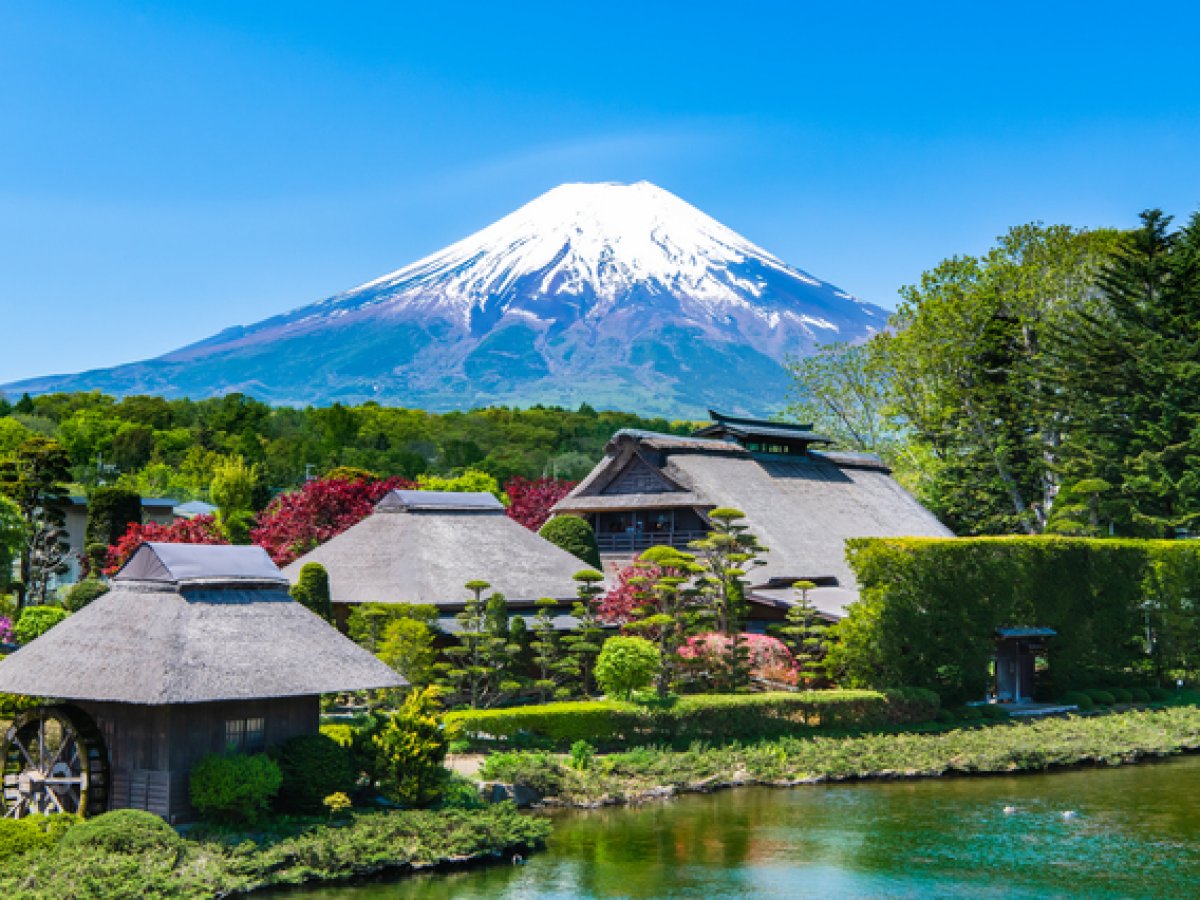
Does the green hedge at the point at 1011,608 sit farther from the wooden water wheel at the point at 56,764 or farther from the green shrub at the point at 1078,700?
the wooden water wheel at the point at 56,764

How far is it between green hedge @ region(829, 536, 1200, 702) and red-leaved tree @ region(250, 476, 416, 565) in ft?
57.6

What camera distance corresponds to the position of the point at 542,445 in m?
124

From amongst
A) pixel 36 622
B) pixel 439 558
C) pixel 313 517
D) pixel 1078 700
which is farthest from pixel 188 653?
pixel 1078 700

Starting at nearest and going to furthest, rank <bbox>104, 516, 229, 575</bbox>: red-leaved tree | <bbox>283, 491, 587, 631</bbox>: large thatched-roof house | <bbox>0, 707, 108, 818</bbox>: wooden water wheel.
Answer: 1. <bbox>0, 707, 108, 818</bbox>: wooden water wheel
2. <bbox>283, 491, 587, 631</bbox>: large thatched-roof house
3. <bbox>104, 516, 229, 575</bbox>: red-leaved tree

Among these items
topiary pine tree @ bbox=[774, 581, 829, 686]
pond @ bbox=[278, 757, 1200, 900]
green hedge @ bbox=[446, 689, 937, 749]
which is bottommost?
pond @ bbox=[278, 757, 1200, 900]

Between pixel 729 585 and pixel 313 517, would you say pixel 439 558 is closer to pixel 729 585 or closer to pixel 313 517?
pixel 729 585

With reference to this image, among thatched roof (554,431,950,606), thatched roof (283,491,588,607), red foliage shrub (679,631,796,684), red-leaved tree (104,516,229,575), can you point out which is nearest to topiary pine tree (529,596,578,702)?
thatched roof (283,491,588,607)

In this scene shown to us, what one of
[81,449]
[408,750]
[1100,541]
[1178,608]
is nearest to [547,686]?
[408,750]

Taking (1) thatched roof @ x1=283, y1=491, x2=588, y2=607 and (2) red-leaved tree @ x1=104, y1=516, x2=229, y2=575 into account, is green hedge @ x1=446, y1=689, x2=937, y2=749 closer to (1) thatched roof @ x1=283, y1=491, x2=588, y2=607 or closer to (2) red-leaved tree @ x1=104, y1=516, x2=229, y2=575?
(1) thatched roof @ x1=283, y1=491, x2=588, y2=607

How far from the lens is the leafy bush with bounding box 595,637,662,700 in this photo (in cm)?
3064

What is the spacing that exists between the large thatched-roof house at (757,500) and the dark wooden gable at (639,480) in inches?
1.4

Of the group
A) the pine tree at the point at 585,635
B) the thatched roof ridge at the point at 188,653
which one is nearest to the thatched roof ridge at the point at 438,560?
the pine tree at the point at 585,635

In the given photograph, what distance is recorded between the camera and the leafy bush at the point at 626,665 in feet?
101

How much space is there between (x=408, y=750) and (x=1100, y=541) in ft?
87.5
